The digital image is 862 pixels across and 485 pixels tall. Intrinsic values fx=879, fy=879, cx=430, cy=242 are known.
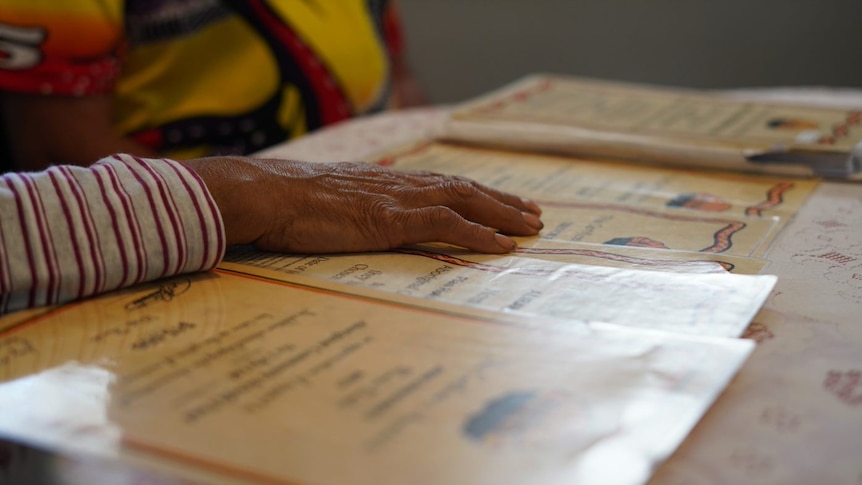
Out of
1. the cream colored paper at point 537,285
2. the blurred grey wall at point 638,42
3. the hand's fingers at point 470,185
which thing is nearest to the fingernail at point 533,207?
the hand's fingers at point 470,185

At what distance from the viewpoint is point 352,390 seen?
0.48m

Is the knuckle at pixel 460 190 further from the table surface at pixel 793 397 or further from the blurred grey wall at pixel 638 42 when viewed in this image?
the blurred grey wall at pixel 638 42

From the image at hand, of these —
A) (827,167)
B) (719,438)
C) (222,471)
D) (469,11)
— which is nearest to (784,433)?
(719,438)

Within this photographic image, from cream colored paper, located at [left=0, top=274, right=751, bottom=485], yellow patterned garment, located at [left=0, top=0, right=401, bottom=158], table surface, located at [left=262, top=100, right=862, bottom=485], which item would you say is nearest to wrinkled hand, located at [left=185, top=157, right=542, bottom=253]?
cream colored paper, located at [left=0, top=274, right=751, bottom=485]

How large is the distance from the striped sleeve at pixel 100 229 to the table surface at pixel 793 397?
16 centimetres

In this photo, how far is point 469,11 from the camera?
2330mm

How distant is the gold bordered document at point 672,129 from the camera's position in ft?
3.32

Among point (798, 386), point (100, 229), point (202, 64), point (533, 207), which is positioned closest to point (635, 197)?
point (533, 207)

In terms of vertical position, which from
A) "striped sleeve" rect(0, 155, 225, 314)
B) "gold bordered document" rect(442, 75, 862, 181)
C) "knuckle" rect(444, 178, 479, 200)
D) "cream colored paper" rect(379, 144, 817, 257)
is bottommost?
"cream colored paper" rect(379, 144, 817, 257)

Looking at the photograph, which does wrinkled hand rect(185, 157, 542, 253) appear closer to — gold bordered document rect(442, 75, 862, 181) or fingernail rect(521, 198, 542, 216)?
fingernail rect(521, 198, 542, 216)

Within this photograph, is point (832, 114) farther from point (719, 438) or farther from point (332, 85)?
point (719, 438)

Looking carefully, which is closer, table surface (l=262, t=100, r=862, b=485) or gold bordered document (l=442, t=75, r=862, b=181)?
table surface (l=262, t=100, r=862, b=485)

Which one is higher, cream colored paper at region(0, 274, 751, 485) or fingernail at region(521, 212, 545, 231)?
cream colored paper at region(0, 274, 751, 485)

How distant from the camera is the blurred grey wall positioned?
81.8 inches
